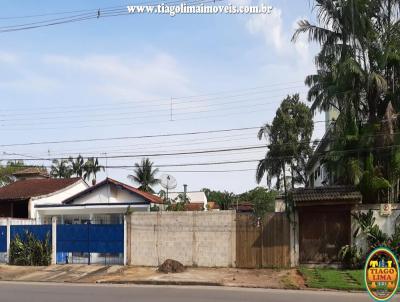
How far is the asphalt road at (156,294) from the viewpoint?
45.2 ft

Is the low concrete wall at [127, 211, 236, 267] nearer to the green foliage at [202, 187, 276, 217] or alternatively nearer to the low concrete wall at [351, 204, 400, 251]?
the green foliage at [202, 187, 276, 217]

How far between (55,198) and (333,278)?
74.2 feet

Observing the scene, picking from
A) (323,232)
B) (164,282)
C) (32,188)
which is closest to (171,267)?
(164,282)

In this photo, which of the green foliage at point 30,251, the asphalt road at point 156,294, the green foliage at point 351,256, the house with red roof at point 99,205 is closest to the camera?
the asphalt road at point 156,294

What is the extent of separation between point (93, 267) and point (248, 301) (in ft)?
36.6

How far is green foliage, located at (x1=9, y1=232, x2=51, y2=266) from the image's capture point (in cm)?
2414

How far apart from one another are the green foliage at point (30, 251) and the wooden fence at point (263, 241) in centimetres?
877

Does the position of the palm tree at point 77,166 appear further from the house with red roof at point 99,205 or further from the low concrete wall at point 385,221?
the low concrete wall at point 385,221

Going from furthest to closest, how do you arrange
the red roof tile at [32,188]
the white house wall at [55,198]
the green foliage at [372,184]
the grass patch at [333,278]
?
the red roof tile at [32,188], the white house wall at [55,198], the green foliage at [372,184], the grass patch at [333,278]

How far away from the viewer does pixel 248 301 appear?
13359mm

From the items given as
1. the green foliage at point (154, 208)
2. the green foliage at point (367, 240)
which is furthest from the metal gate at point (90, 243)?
the green foliage at point (367, 240)

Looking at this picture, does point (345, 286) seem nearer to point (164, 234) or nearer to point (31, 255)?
point (164, 234)

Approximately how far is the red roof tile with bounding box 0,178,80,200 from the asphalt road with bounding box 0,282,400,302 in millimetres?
17075

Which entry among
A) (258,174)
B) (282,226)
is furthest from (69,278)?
(258,174)
